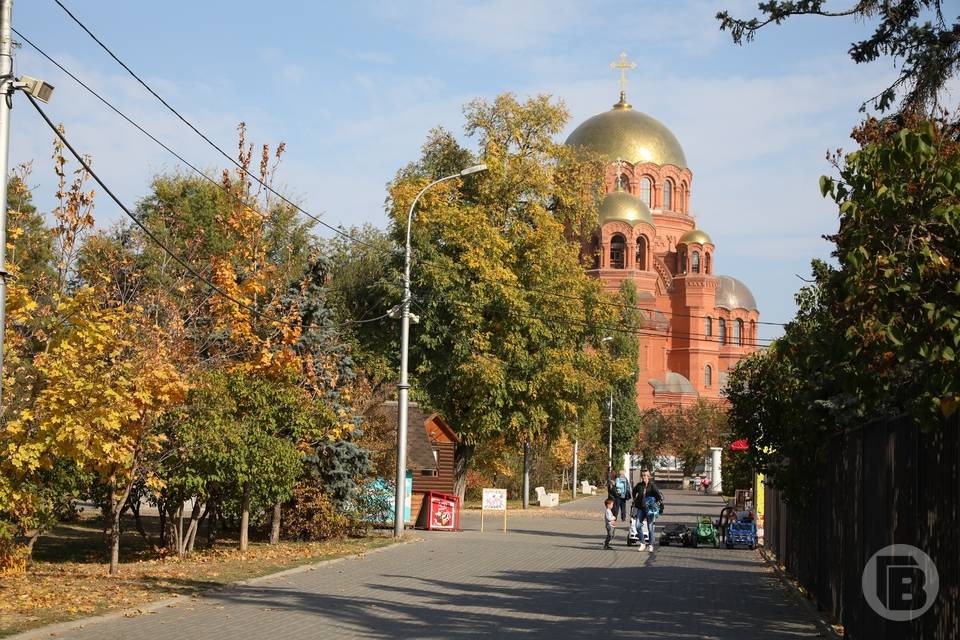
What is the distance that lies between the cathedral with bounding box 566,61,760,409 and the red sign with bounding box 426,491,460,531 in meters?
63.2

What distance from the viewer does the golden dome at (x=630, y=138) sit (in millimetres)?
102875

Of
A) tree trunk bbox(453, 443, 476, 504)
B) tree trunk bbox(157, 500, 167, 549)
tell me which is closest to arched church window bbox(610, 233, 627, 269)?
tree trunk bbox(453, 443, 476, 504)

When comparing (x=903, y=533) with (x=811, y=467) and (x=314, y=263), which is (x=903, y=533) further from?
(x=314, y=263)

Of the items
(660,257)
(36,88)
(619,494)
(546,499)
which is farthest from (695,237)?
(36,88)

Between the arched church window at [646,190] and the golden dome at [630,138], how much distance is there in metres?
1.73

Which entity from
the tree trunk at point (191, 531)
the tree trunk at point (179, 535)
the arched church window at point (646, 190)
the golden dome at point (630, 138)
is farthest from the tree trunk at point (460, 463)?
the arched church window at point (646, 190)

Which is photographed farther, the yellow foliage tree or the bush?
the bush

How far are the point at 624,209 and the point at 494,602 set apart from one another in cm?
8373

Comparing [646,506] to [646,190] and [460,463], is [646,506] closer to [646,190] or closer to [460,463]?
[460,463]

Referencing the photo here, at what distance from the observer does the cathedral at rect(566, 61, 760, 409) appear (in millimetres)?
98125

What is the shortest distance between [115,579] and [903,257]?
12.5 metres

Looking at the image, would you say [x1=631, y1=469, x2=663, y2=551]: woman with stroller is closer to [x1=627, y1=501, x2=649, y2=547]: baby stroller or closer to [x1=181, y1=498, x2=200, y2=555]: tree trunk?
[x1=627, y1=501, x2=649, y2=547]: baby stroller

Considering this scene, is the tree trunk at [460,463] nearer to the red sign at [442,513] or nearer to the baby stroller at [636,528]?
the red sign at [442,513]

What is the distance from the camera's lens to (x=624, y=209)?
98.1 metres
